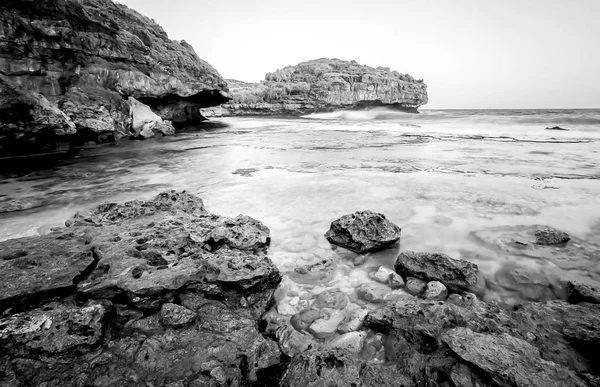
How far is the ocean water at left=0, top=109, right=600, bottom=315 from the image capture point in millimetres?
2797

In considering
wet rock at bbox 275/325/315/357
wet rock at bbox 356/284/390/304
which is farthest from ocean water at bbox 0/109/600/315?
wet rock at bbox 275/325/315/357

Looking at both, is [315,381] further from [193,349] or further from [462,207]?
[462,207]

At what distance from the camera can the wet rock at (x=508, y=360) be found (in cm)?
143

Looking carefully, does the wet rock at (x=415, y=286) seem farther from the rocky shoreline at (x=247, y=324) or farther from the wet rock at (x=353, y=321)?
the wet rock at (x=353, y=321)

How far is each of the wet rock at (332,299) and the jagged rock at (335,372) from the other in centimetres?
66

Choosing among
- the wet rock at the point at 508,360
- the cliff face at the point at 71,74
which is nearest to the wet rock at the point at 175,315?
the wet rock at the point at 508,360

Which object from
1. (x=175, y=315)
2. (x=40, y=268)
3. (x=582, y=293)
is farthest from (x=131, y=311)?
(x=582, y=293)

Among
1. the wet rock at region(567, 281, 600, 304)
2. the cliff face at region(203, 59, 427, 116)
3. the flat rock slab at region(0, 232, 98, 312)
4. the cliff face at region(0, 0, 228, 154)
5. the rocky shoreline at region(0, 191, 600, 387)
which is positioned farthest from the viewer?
the cliff face at region(203, 59, 427, 116)

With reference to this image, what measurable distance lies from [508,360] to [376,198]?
3.48 metres

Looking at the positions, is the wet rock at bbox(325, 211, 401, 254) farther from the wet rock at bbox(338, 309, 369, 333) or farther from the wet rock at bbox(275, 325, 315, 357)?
the wet rock at bbox(275, 325, 315, 357)

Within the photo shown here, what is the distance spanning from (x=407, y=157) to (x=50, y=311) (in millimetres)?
8864

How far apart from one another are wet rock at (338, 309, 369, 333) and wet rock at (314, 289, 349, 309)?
0.42 feet

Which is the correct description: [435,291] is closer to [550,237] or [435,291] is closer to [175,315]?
[550,237]

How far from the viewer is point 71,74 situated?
12.8 metres
